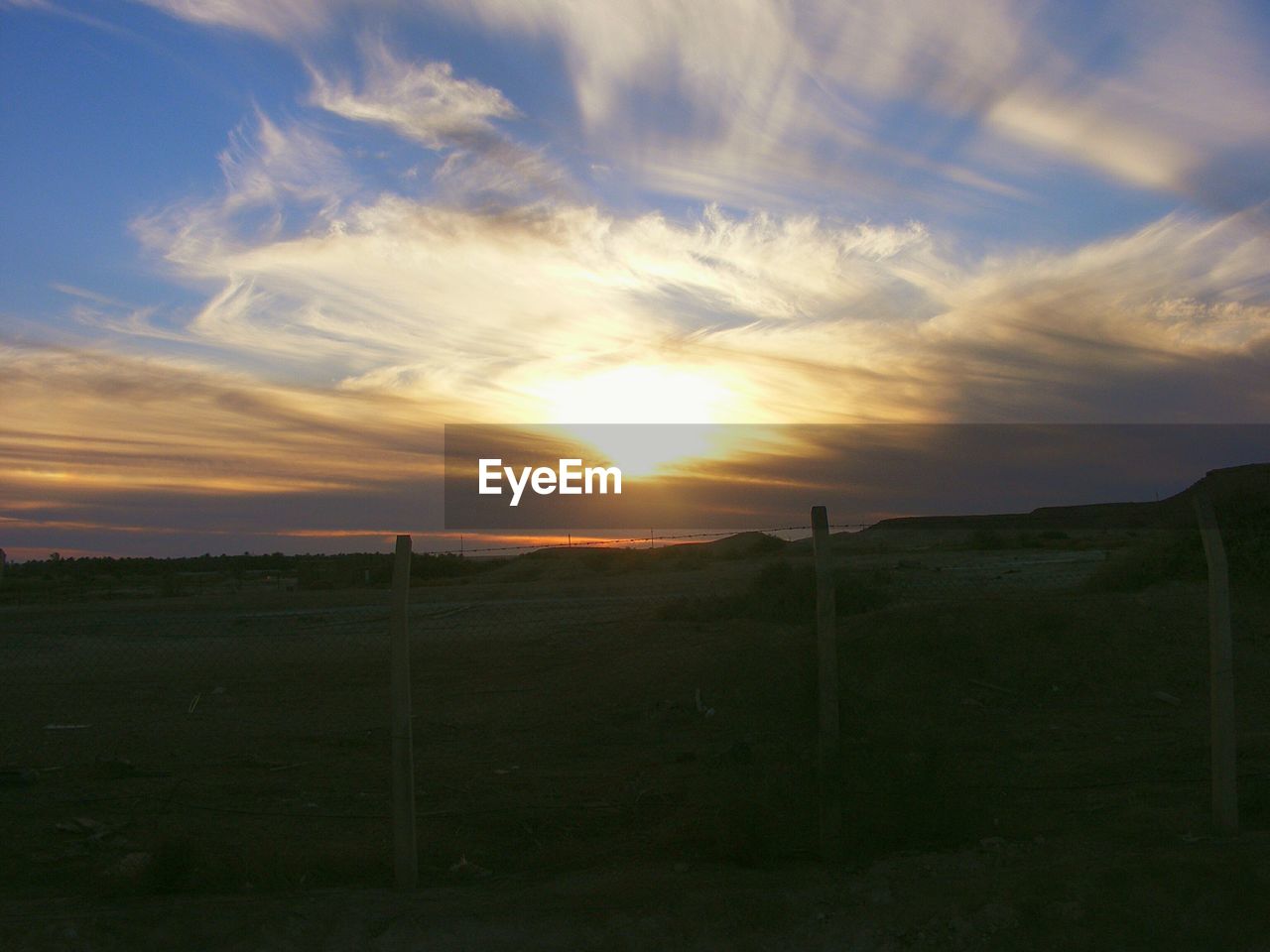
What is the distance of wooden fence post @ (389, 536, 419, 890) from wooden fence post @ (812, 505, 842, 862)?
262 cm

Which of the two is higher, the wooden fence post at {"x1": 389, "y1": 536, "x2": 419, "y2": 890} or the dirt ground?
the wooden fence post at {"x1": 389, "y1": 536, "x2": 419, "y2": 890}

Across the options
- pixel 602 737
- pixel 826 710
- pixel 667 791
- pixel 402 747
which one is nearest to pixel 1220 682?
pixel 826 710

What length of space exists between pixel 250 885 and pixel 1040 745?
7.97 metres

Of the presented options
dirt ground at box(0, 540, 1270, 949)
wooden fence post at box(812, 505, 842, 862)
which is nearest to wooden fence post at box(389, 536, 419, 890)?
dirt ground at box(0, 540, 1270, 949)

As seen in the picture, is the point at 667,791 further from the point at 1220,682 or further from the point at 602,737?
the point at 1220,682

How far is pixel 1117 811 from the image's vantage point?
7.91 metres

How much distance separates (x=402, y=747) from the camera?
6.48m

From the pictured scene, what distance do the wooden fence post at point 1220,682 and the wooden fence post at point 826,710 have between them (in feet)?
8.84

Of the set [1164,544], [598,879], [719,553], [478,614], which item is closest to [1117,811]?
[598,879]

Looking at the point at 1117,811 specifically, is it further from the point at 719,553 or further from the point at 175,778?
the point at 719,553

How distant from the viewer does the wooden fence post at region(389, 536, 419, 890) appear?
6355 mm

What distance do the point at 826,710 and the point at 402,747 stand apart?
9.07ft

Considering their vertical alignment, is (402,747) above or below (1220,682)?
below

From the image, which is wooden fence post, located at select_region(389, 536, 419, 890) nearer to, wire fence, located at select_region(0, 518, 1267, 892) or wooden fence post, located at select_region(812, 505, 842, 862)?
wire fence, located at select_region(0, 518, 1267, 892)
